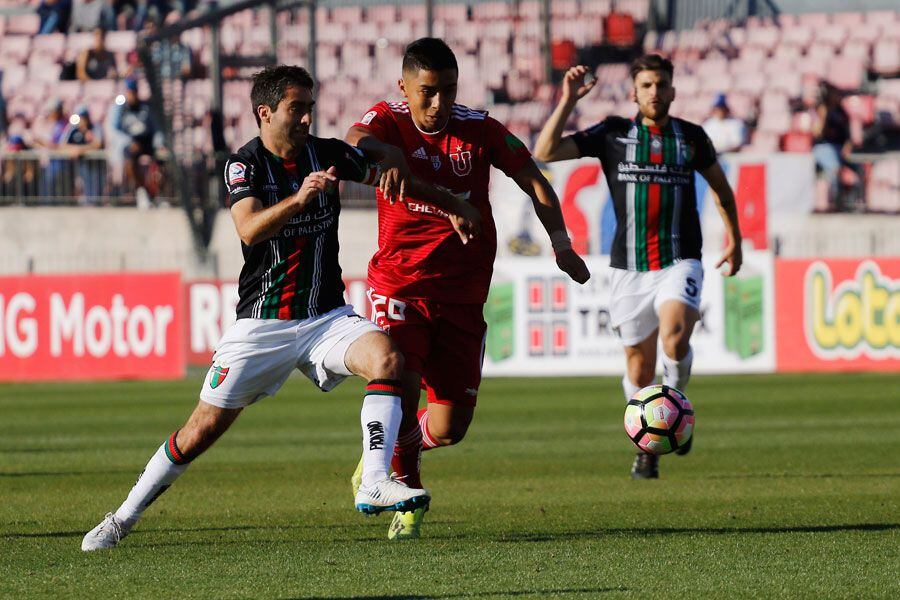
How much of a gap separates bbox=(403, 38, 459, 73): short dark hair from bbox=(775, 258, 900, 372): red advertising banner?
1357 centimetres

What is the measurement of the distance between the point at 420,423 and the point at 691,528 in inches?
58.2

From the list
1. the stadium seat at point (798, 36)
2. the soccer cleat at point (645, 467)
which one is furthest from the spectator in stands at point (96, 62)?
the soccer cleat at point (645, 467)

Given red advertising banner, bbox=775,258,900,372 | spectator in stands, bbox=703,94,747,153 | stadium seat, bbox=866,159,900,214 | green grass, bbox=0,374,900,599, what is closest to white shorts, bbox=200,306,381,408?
green grass, bbox=0,374,900,599

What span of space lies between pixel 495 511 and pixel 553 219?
1672mm

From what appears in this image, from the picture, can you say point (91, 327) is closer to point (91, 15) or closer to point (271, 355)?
point (91, 15)

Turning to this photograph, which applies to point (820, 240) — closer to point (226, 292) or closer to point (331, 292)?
→ point (226, 292)

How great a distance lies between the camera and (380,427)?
6.52 metres

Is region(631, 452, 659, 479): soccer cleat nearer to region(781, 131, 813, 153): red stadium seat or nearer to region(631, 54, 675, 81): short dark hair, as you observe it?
region(631, 54, 675, 81): short dark hair

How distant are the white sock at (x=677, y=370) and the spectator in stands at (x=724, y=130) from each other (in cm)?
1415

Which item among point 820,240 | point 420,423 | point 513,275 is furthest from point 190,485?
point 820,240

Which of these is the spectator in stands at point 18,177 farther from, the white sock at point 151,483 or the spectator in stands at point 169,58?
the white sock at point 151,483

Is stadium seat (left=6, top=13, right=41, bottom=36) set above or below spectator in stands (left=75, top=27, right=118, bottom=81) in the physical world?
above

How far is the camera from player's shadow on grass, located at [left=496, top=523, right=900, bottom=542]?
23.4 feet

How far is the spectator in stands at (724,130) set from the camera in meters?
23.8
